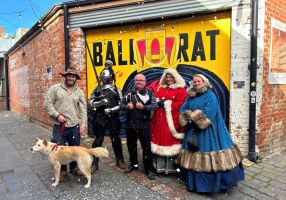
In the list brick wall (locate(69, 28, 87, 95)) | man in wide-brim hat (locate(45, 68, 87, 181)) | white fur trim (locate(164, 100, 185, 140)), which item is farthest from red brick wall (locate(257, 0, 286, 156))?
brick wall (locate(69, 28, 87, 95))

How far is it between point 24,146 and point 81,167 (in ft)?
11.8

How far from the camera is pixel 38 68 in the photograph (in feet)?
33.5

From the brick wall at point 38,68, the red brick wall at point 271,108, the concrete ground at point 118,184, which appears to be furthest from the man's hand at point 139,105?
the brick wall at point 38,68

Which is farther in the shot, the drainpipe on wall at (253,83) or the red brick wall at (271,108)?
the red brick wall at (271,108)

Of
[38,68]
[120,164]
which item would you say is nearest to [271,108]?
[120,164]

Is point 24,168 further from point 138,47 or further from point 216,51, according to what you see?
point 216,51

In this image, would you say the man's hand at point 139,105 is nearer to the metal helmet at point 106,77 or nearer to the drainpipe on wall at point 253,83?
the metal helmet at point 106,77

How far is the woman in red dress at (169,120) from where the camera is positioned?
439cm

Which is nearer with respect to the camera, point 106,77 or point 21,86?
point 106,77

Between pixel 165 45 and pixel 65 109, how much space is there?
2.91 m

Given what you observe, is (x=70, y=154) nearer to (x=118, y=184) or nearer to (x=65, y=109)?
(x=65, y=109)

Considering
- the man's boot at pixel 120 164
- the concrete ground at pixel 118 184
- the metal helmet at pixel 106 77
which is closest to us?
the concrete ground at pixel 118 184

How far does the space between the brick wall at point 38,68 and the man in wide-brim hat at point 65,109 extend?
3147 millimetres

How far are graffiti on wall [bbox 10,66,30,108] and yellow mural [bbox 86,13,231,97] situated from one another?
6.38 metres
